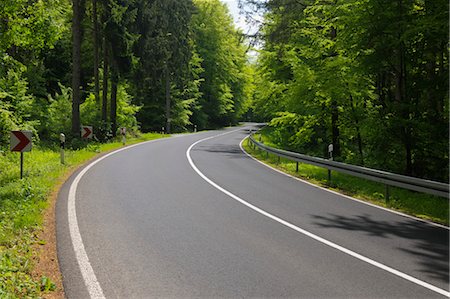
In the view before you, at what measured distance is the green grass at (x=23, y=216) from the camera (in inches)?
181

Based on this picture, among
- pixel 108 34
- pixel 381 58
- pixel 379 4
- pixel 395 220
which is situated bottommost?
pixel 395 220

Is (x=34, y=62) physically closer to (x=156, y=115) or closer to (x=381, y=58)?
(x=156, y=115)

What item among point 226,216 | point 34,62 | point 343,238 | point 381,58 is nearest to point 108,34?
point 34,62

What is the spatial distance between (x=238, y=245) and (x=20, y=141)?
7.67 meters

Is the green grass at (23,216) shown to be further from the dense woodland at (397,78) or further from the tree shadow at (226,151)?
the dense woodland at (397,78)

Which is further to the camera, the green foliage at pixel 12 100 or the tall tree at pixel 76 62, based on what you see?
the tall tree at pixel 76 62

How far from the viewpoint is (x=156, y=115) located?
4381 centimetres

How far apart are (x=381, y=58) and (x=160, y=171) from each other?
8.24 m

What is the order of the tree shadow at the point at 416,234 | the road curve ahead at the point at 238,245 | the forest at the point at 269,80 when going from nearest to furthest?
the road curve ahead at the point at 238,245 < the tree shadow at the point at 416,234 < the forest at the point at 269,80

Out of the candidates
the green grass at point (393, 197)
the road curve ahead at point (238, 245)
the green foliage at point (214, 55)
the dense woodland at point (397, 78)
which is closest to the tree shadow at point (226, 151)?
the green grass at point (393, 197)

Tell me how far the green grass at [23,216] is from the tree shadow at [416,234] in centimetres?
498

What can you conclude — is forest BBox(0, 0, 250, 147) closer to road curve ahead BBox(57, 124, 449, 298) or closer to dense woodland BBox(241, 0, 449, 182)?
road curve ahead BBox(57, 124, 449, 298)

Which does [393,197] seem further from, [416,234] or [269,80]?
[269,80]

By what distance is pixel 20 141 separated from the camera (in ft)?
35.6
